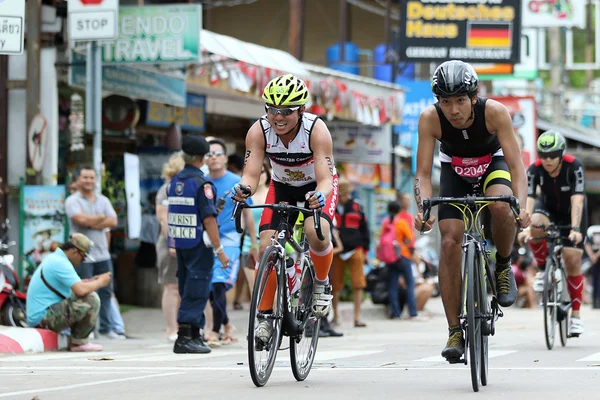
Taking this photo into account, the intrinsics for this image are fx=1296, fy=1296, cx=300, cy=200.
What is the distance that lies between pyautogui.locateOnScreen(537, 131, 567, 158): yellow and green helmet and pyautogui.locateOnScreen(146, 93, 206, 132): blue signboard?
7.85 m

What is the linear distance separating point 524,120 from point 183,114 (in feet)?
52.5

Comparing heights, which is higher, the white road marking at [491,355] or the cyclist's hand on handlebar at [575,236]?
the cyclist's hand on handlebar at [575,236]

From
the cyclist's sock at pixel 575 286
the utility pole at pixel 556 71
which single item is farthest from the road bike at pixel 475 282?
the utility pole at pixel 556 71

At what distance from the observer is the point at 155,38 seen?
15.7 m

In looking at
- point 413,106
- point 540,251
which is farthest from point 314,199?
point 413,106

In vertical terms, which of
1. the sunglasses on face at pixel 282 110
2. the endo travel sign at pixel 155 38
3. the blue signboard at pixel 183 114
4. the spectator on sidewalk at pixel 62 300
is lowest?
the spectator on sidewalk at pixel 62 300

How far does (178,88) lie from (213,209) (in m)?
6.39

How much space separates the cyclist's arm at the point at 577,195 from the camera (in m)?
12.4

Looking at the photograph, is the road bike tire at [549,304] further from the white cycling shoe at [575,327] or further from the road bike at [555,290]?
the white cycling shoe at [575,327]

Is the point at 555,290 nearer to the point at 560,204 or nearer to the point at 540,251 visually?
the point at 540,251

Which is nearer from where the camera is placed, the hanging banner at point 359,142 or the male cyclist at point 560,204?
the male cyclist at point 560,204

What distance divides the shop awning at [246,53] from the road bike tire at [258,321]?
351 inches

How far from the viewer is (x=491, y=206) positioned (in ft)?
27.5

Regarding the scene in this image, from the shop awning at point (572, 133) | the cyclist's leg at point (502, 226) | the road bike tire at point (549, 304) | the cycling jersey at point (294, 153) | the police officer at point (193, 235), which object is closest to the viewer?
the cyclist's leg at point (502, 226)
